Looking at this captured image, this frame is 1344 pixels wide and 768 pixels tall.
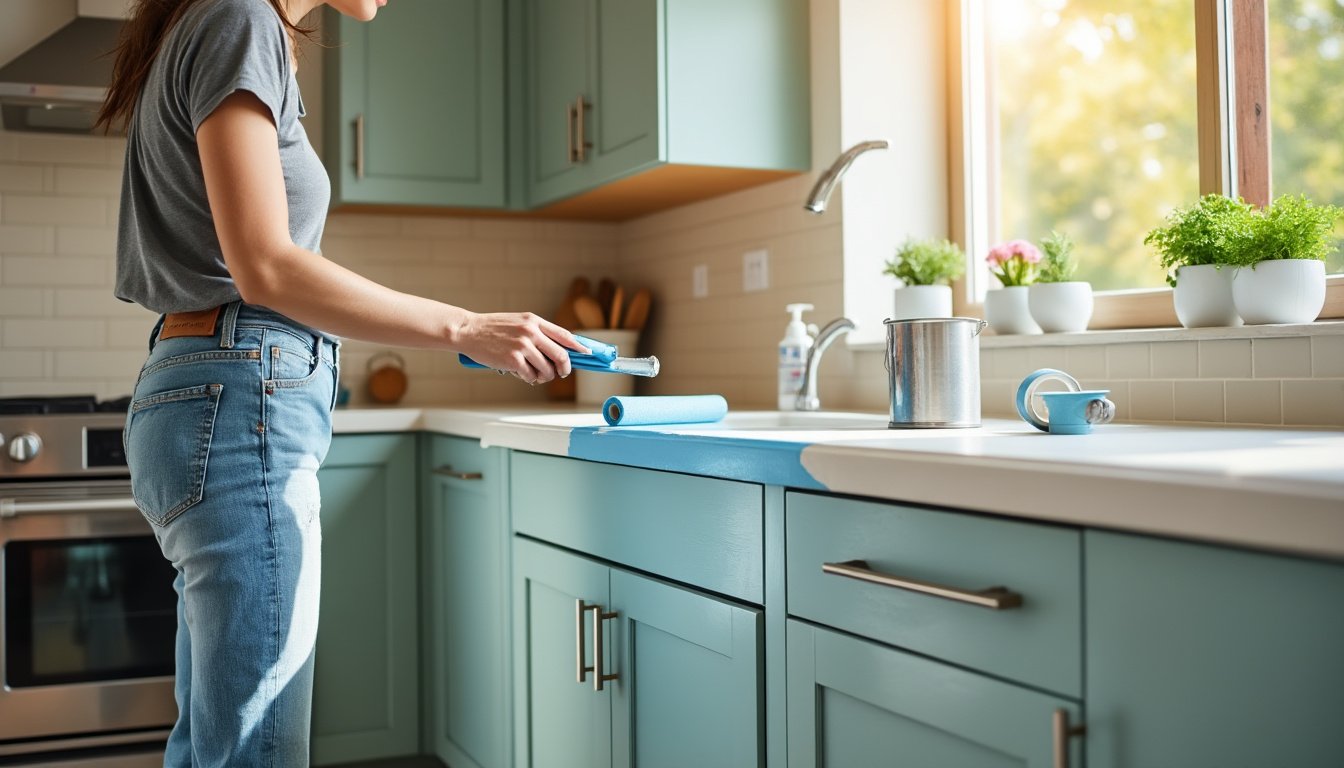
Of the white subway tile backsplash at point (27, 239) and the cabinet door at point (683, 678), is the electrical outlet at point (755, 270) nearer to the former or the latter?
the cabinet door at point (683, 678)

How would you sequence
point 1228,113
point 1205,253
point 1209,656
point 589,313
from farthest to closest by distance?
point 589,313 → point 1228,113 → point 1205,253 → point 1209,656

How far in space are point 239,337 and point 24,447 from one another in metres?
1.41

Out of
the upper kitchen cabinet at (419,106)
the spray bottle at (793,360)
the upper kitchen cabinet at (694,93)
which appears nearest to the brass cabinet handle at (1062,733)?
the spray bottle at (793,360)

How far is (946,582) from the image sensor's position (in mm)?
1160

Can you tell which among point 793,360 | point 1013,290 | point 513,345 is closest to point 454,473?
point 793,360

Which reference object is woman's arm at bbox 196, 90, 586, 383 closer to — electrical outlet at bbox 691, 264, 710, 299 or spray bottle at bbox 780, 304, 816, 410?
spray bottle at bbox 780, 304, 816, 410

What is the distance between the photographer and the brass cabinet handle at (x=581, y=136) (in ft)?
9.29

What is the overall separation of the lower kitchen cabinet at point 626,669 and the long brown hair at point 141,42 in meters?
0.92

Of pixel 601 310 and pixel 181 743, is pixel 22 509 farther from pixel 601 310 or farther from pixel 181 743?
pixel 601 310

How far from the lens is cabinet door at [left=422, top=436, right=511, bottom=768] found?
2.33 metres

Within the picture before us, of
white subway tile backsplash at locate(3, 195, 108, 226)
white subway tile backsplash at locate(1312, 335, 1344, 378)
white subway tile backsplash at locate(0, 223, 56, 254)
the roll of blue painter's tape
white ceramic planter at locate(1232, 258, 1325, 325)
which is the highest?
white subway tile backsplash at locate(3, 195, 108, 226)

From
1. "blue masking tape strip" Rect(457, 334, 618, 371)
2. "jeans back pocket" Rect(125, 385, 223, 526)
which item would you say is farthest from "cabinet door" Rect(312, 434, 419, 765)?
"jeans back pocket" Rect(125, 385, 223, 526)

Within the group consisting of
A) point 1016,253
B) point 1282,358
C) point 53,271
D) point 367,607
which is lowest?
point 367,607

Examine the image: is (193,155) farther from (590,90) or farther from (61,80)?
(61,80)
